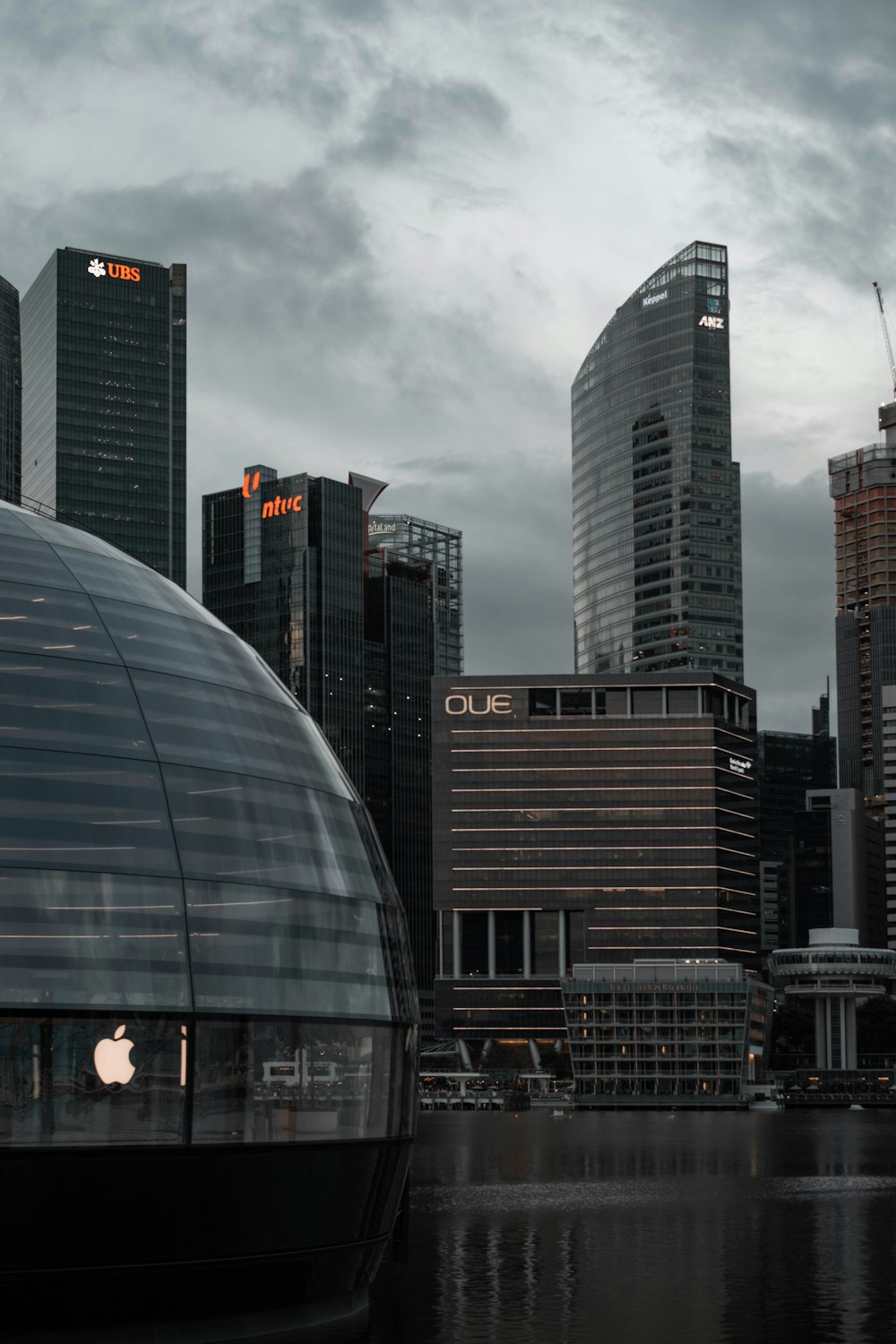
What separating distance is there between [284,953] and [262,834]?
5.83ft

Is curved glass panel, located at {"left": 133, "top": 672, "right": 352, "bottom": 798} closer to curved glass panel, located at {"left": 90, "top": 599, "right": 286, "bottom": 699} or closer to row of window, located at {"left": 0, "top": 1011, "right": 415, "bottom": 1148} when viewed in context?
curved glass panel, located at {"left": 90, "top": 599, "right": 286, "bottom": 699}

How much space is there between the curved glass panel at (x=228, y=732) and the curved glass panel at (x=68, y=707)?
1.15 ft

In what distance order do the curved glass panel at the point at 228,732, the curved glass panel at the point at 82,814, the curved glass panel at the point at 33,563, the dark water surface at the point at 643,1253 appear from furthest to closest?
the dark water surface at the point at 643,1253
the curved glass panel at the point at 33,563
the curved glass panel at the point at 228,732
the curved glass panel at the point at 82,814

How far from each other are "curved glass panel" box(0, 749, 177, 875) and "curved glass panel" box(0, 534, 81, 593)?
3.66 metres

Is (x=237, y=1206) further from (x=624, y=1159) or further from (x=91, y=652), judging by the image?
(x=624, y=1159)

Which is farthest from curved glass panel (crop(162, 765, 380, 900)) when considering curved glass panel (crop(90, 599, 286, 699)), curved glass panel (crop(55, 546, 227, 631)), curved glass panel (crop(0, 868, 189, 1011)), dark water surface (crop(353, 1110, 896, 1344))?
dark water surface (crop(353, 1110, 896, 1344))

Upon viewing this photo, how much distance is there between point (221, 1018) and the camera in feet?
80.3

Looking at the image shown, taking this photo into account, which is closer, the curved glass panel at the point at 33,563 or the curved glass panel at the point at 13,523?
the curved glass panel at the point at 33,563

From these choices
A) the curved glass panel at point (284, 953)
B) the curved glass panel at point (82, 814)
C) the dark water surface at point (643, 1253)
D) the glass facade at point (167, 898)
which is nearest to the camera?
the glass facade at point (167, 898)

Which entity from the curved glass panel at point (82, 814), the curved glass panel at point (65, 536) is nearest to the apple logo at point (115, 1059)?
the curved glass panel at point (82, 814)

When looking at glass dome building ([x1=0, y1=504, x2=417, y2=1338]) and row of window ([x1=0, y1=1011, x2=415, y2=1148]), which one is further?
glass dome building ([x1=0, y1=504, x2=417, y2=1338])

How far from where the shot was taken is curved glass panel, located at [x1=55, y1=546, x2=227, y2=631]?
2841cm

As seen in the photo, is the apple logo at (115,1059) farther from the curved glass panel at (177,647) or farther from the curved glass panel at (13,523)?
the curved glass panel at (13,523)

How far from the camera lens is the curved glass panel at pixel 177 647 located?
2742 centimetres
